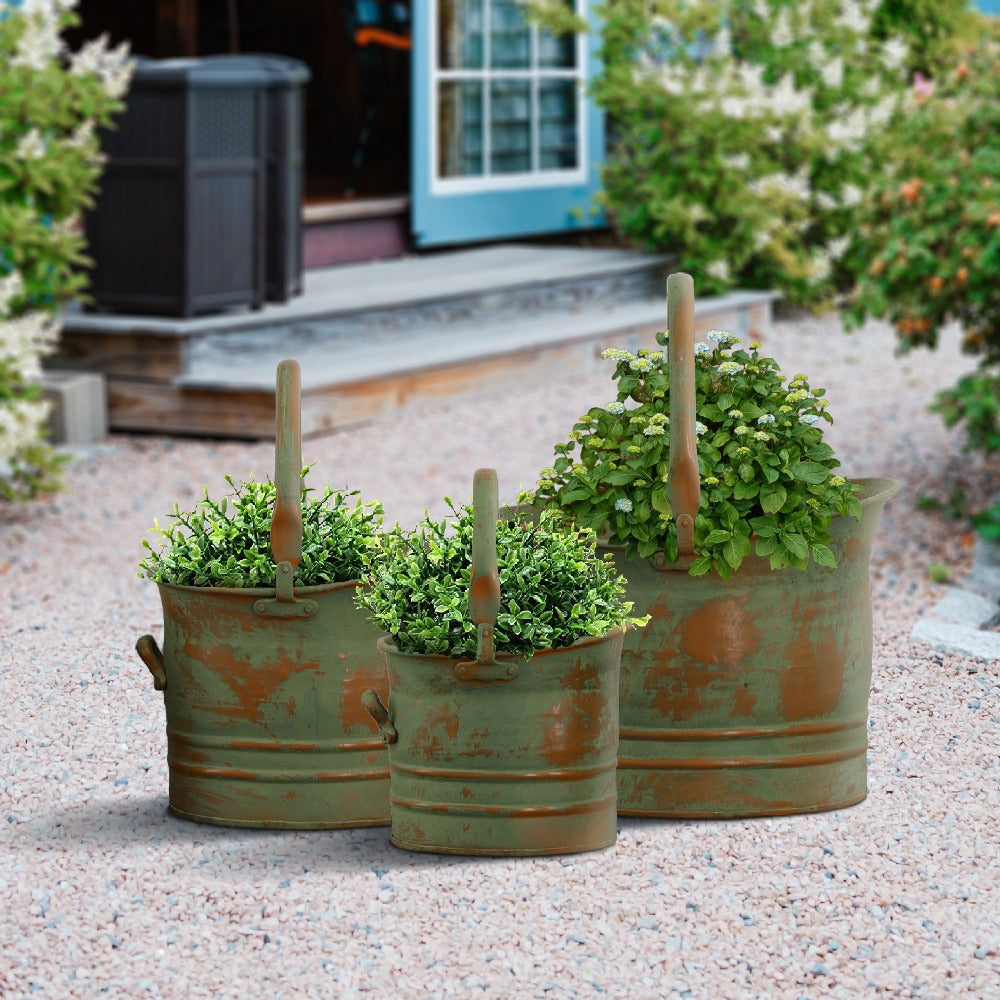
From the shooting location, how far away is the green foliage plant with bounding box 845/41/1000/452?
5660 mm

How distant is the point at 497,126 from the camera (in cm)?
983

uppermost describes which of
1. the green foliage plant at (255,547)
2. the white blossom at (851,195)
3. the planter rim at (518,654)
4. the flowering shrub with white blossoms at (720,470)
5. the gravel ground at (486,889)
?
the white blossom at (851,195)

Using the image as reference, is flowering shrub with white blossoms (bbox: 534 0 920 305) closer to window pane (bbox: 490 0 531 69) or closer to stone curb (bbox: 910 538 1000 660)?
window pane (bbox: 490 0 531 69)

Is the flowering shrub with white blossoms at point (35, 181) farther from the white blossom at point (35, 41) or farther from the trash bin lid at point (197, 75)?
the trash bin lid at point (197, 75)

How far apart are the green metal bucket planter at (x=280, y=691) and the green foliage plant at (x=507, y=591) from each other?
11 cm

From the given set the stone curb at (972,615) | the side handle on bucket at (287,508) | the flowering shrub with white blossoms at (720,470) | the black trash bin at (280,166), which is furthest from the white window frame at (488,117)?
the side handle on bucket at (287,508)

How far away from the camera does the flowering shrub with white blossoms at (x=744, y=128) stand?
9.07m

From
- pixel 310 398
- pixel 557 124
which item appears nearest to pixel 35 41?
pixel 310 398

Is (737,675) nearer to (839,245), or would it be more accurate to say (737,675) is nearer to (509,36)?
(839,245)

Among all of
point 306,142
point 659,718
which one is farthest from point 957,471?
point 306,142

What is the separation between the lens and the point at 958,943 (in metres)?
2.63

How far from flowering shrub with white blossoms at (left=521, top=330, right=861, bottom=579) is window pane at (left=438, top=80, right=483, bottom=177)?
6.57 metres

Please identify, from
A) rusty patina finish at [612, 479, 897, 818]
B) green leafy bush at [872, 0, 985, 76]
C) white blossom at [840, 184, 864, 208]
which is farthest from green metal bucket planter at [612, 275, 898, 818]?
green leafy bush at [872, 0, 985, 76]

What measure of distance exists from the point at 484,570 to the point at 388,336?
510cm
